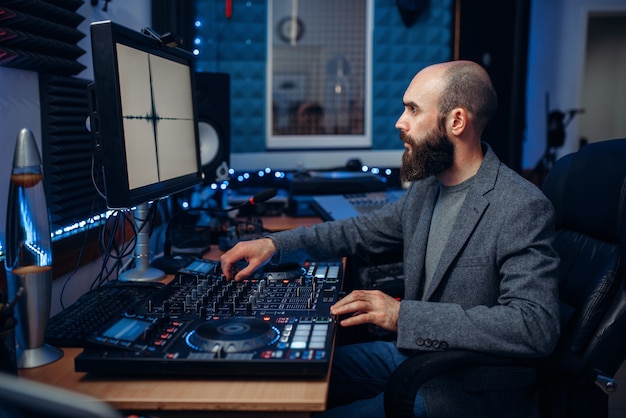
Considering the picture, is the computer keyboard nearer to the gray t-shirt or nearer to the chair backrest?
the gray t-shirt

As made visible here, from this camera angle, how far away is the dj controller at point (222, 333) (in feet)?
3.26

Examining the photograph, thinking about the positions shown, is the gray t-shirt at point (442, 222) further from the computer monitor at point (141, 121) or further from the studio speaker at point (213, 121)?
the studio speaker at point (213, 121)

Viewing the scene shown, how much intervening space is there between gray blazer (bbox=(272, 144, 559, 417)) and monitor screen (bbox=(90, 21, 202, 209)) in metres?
0.43

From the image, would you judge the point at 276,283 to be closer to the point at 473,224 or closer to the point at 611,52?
the point at 473,224

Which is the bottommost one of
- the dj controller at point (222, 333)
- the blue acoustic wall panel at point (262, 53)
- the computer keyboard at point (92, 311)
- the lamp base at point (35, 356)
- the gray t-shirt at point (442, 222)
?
the lamp base at point (35, 356)

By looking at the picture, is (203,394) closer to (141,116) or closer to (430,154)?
(141,116)

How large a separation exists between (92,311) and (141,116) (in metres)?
0.52

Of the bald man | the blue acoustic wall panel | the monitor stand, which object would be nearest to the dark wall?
the blue acoustic wall panel

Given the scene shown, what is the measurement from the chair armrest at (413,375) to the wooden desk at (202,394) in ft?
0.92

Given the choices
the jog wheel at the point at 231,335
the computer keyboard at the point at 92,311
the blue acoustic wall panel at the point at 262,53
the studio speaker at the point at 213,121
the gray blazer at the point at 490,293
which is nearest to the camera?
the jog wheel at the point at 231,335

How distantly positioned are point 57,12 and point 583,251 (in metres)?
1.64

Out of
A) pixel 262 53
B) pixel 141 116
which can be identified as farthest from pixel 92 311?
pixel 262 53

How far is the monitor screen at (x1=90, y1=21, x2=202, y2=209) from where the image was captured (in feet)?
4.28

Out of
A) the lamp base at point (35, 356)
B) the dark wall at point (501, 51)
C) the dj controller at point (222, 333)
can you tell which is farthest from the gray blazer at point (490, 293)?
the dark wall at point (501, 51)
